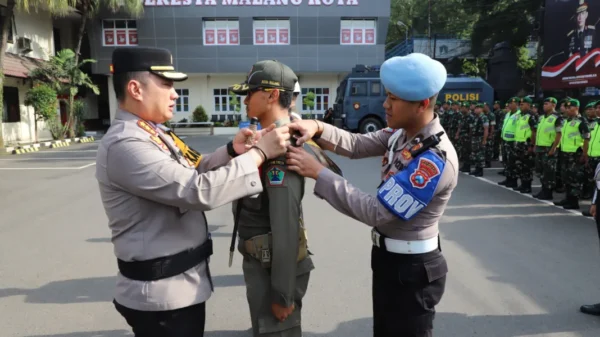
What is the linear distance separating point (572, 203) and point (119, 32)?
2547 centimetres

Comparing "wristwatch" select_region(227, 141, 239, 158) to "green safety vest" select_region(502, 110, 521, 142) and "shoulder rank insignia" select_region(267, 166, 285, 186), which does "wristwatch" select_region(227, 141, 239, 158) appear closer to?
"shoulder rank insignia" select_region(267, 166, 285, 186)

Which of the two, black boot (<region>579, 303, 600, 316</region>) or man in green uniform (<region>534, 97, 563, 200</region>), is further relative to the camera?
man in green uniform (<region>534, 97, 563, 200</region>)

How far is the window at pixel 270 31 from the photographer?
26.0 m

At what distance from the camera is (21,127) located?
61.1ft

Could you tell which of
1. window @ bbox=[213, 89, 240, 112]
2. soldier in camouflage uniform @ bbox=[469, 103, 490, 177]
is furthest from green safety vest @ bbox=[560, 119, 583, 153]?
window @ bbox=[213, 89, 240, 112]

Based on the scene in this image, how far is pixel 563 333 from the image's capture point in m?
3.01

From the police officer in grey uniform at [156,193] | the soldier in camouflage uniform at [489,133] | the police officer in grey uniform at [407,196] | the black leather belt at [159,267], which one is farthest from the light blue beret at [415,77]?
the soldier in camouflage uniform at [489,133]

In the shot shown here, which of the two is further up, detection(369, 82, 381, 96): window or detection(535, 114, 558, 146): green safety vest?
detection(369, 82, 381, 96): window

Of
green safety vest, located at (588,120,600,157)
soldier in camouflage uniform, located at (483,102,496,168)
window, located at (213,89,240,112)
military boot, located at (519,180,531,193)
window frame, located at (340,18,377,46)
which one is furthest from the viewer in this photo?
window, located at (213,89,240,112)

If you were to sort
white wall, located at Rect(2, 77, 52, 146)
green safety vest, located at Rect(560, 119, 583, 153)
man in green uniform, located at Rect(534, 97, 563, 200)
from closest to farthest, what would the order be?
green safety vest, located at Rect(560, 119, 583, 153), man in green uniform, located at Rect(534, 97, 563, 200), white wall, located at Rect(2, 77, 52, 146)

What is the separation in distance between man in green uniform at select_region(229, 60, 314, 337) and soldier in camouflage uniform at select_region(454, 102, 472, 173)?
369 inches

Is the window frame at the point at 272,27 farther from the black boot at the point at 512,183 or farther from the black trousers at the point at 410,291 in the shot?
the black trousers at the point at 410,291

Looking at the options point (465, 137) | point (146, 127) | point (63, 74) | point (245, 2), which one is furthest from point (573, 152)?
point (245, 2)

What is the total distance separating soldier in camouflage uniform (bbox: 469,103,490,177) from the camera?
9984 millimetres
